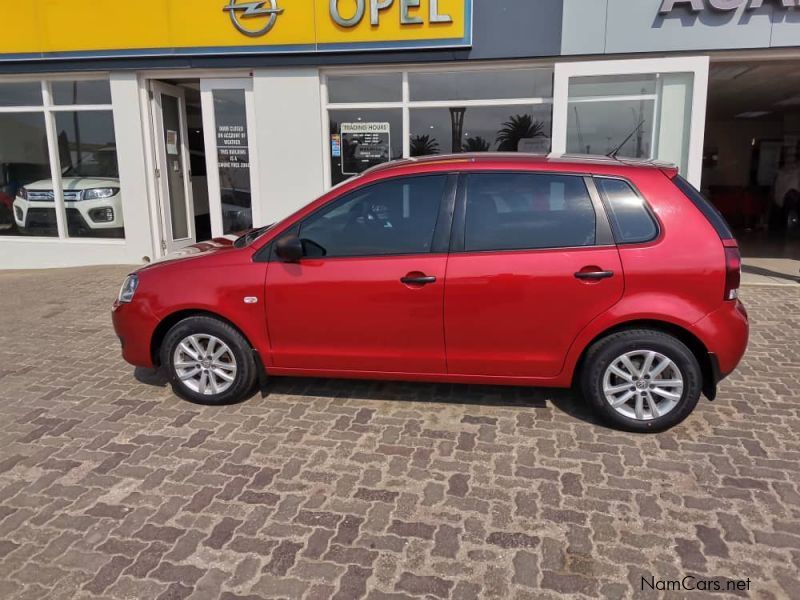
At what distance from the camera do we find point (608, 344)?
3.68 meters

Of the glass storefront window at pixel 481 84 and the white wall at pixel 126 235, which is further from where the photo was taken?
the white wall at pixel 126 235

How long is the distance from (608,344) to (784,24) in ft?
20.6

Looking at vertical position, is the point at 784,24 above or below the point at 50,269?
above

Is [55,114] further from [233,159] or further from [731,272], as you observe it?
[731,272]

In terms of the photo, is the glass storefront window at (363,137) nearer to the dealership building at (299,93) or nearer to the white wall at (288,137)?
the dealership building at (299,93)

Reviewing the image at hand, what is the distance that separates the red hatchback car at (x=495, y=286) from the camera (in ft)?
11.8

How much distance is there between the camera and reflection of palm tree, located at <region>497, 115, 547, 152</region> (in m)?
8.49

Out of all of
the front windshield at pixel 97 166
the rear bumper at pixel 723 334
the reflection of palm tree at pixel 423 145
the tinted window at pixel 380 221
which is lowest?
the rear bumper at pixel 723 334

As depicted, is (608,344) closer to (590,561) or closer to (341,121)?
(590,561)

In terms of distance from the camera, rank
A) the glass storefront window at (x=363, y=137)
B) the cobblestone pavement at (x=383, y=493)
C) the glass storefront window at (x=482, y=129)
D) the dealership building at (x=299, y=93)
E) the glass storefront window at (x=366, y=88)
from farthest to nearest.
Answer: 1. the glass storefront window at (x=363, y=137)
2. the glass storefront window at (x=366, y=88)
3. the glass storefront window at (x=482, y=129)
4. the dealership building at (x=299, y=93)
5. the cobblestone pavement at (x=383, y=493)

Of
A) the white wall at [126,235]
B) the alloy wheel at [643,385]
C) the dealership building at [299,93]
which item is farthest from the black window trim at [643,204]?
the white wall at [126,235]

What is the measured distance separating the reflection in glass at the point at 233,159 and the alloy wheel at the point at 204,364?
5.35 m

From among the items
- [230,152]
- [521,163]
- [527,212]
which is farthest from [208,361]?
[230,152]

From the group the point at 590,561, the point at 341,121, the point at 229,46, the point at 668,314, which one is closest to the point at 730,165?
the point at 341,121
